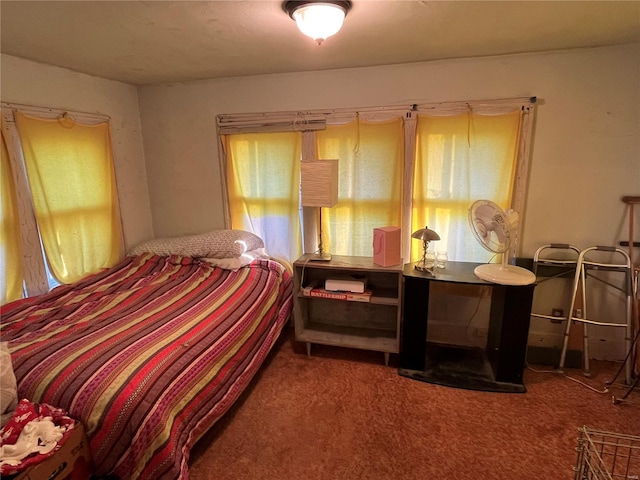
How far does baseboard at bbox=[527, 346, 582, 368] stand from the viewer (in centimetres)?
245

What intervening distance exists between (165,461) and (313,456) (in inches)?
28.2

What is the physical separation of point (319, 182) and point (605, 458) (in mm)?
2141

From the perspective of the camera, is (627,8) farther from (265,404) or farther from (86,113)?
(86,113)

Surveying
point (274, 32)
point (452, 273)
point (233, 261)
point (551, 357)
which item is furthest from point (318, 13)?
point (551, 357)

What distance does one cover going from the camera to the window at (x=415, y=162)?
2.44m

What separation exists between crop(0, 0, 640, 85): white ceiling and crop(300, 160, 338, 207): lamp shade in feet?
2.30

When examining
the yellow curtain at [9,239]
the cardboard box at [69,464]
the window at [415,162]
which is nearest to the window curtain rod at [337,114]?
the window at [415,162]

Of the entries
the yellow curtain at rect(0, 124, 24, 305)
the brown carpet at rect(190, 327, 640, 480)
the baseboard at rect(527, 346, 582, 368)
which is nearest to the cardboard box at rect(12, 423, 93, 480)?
the brown carpet at rect(190, 327, 640, 480)

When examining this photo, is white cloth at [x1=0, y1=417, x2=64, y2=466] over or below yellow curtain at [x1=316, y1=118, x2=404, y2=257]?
below

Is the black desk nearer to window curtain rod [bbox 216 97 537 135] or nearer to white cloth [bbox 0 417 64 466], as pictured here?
window curtain rod [bbox 216 97 537 135]

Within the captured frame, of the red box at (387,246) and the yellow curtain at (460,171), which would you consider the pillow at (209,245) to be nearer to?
the red box at (387,246)

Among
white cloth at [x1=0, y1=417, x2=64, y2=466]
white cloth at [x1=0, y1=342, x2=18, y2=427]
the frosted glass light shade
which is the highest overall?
the frosted glass light shade

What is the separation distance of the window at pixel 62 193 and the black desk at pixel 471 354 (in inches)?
93.9

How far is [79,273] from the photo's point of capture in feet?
8.66
